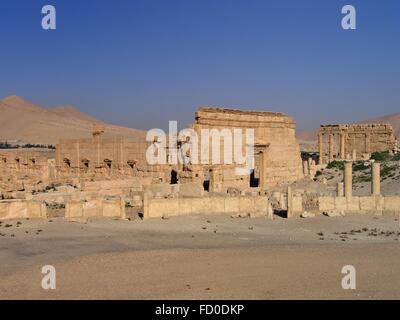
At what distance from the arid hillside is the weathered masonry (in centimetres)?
4272

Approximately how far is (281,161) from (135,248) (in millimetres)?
19531

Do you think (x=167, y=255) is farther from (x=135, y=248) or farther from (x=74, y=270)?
(x=74, y=270)

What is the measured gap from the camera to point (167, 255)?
1286 cm

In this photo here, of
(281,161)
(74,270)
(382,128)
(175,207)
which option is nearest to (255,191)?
(281,161)

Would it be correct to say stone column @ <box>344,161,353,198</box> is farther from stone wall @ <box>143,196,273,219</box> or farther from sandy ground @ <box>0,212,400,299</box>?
stone wall @ <box>143,196,273,219</box>

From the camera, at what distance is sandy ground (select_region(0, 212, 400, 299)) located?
979cm

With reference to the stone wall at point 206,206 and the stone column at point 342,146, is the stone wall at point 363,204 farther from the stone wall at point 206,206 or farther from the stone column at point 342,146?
the stone column at point 342,146

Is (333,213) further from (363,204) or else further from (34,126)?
(34,126)

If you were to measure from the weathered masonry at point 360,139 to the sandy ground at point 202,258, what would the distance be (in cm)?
2719

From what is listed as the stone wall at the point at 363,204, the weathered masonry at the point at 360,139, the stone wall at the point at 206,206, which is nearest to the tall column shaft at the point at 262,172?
the stone wall at the point at 363,204

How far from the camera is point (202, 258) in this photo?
1256 centimetres

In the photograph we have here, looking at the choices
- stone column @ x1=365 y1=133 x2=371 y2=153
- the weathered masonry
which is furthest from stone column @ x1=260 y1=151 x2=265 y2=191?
stone column @ x1=365 y1=133 x2=371 y2=153

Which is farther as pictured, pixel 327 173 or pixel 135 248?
pixel 327 173

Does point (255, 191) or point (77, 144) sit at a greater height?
point (77, 144)
